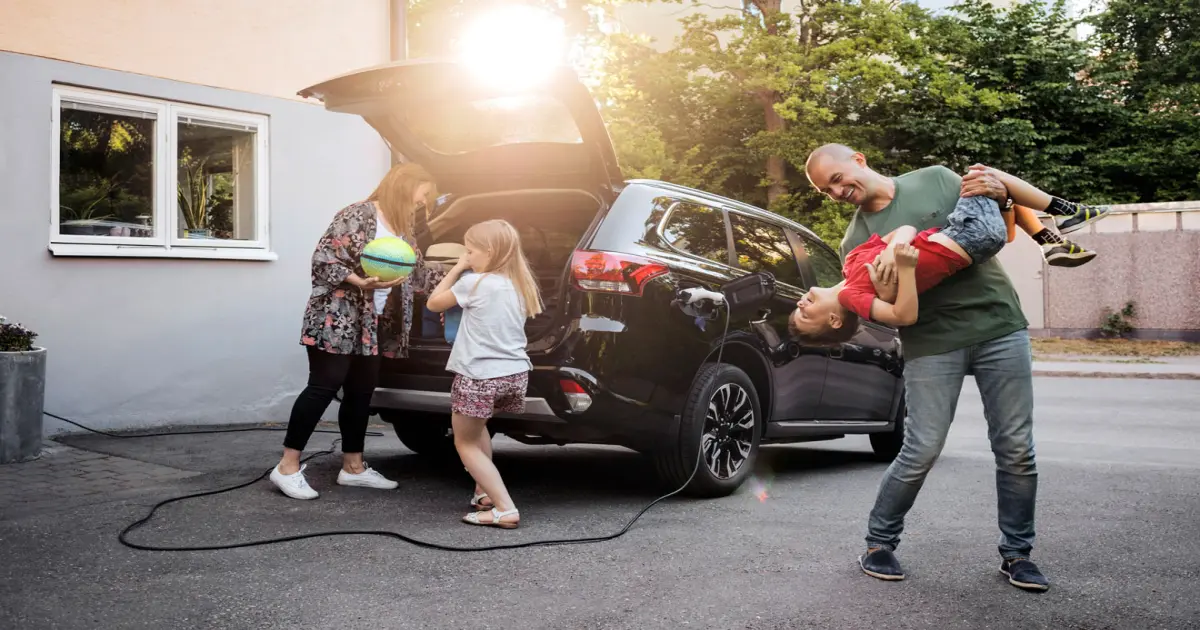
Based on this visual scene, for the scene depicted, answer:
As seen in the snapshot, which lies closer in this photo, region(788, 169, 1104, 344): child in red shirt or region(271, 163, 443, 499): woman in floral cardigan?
region(788, 169, 1104, 344): child in red shirt

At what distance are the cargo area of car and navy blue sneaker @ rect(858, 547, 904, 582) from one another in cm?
229

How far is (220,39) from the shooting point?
870cm

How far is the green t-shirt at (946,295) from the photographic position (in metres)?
4.18

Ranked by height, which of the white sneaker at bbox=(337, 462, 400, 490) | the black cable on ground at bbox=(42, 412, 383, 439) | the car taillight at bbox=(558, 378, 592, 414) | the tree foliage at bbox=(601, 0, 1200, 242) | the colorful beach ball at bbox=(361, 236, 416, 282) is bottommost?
the white sneaker at bbox=(337, 462, 400, 490)

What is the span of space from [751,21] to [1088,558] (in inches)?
834


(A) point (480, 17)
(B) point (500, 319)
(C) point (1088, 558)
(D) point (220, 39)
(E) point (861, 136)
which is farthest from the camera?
(E) point (861, 136)

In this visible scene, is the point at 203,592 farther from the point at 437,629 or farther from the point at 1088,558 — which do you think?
the point at 1088,558

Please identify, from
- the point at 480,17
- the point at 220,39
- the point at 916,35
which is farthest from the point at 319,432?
the point at 916,35

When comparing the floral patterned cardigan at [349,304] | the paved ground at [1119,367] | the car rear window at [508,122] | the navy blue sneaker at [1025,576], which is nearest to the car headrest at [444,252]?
the floral patterned cardigan at [349,304]

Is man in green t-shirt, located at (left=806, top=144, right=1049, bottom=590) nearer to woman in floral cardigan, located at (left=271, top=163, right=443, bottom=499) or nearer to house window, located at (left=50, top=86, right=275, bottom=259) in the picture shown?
woman in floral cardigan, located at (left=271, top=163, right=443, bottom=499)

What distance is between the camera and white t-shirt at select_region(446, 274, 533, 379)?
16.4ft

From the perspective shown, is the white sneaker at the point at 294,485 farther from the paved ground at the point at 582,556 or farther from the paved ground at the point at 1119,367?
the paved ground at the point at 1119,367

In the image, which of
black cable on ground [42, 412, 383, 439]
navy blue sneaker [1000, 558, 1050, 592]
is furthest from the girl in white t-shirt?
black cable on ground [42, 412, 383, 439]

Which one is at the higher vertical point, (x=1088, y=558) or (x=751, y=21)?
(x=751, y=21)
